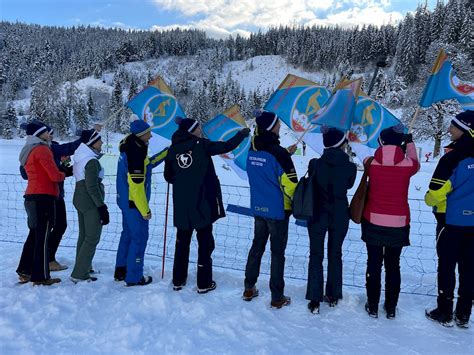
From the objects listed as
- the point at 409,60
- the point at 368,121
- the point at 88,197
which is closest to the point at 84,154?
the point at 88,197

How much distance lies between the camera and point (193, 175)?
14.0ft

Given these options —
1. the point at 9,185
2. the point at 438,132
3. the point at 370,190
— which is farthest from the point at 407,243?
the point at 438,132

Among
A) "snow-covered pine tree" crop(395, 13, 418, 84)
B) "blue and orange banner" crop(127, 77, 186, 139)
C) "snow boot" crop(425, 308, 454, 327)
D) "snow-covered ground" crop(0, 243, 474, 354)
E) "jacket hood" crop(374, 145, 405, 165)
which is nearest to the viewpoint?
"snow-covered ground" crop(0, 243, 474, 354)

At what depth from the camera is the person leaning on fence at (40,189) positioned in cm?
438

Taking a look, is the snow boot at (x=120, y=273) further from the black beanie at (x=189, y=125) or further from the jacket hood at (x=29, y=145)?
the black beanie at (x=189, y=125)

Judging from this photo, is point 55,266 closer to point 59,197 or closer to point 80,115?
point 59,197

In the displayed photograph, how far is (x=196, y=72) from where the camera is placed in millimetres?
115438

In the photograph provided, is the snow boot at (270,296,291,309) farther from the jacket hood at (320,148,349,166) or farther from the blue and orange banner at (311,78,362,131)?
the blue and orange banner at (311,78,362,131)

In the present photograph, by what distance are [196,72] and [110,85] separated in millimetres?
30263

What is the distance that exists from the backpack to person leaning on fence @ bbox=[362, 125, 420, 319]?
2.04ft

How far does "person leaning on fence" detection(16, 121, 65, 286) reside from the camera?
4.38 m

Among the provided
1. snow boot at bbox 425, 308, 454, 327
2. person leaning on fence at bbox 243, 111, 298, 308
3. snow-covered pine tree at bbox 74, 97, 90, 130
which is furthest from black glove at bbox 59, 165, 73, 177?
snow-covered pine tree at bbox 74, 97, 90, 130

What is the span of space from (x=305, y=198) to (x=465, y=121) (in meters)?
1.74

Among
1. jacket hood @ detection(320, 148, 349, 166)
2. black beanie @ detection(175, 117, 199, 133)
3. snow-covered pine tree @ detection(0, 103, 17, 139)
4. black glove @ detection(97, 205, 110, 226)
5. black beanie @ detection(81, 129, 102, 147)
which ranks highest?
snow-covered pine tree @ detection(0, 103, 17, 139)
